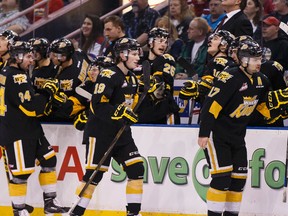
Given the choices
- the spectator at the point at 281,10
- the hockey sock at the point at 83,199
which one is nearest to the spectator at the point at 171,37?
the spectator at the point at 281,10

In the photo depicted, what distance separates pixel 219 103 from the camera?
7.91m

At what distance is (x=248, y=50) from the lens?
26.0ft

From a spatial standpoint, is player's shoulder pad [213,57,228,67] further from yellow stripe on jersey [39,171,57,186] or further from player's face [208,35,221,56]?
yellow stripe on jersey [39,171,57,186]

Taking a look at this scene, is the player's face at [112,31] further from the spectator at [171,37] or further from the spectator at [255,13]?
the spectator at [255,13]

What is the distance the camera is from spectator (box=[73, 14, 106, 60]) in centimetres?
1041

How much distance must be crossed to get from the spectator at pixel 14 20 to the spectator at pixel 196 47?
82.1 inches

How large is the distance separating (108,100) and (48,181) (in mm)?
1080

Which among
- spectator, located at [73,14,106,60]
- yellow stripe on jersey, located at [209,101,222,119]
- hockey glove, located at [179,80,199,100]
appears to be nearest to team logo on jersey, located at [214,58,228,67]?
hockey glove, located at [179,80,199,100]

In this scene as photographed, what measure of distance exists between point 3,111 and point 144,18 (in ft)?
7.90

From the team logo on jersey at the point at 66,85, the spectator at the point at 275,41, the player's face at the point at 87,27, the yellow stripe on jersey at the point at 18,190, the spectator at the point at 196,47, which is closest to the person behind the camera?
the yellow stripe on jersey at the point at 18,190

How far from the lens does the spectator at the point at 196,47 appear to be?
9922 millimetres

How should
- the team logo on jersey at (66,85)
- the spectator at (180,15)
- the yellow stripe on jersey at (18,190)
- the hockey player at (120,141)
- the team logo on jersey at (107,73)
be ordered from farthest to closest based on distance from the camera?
the spectator at (180,15) < the team logo on jersey at (66,85) < the yellow stripe on jersey at (18,190) < the hockey player at (120,141) < the team logo on jersey at (107,73)

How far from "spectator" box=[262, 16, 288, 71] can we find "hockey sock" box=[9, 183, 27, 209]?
2.68 m

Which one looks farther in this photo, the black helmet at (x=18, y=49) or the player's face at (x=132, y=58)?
the black helmet at (x=18, y=49)
